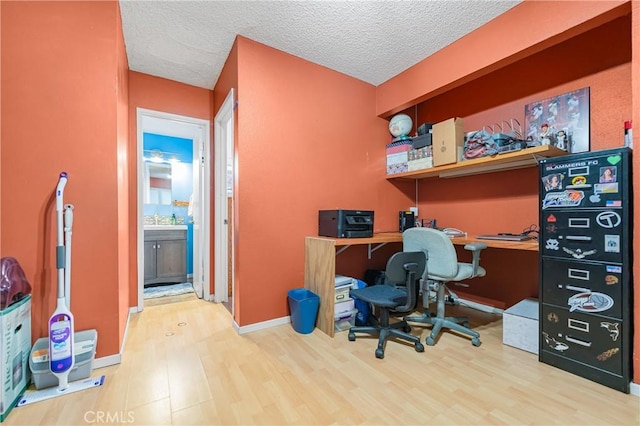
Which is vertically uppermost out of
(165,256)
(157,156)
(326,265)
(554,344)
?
(157,156)

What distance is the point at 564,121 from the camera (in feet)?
7.47

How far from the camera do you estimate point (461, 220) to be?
3064 mm

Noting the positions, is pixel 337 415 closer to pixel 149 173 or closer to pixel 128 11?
pixel 128 11

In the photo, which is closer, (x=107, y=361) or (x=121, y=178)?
(x=107, y=361)

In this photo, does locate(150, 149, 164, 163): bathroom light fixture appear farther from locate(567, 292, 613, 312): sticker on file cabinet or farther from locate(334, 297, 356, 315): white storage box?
locate(567, 292, 613, 312): sticker on file cabinet

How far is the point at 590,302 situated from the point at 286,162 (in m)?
2.42

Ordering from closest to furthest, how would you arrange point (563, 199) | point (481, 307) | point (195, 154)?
point (563, 199) → point (481, 307) → point (195, 154)

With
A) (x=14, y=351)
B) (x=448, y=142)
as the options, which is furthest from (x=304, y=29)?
(x=14, y=351)

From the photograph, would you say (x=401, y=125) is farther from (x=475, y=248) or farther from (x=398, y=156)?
(x=475, y=248)

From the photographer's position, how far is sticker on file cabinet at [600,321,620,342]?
1558 mm

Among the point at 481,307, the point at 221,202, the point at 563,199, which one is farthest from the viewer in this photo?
the point at 221,202

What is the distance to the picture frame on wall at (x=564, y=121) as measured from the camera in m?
2.18

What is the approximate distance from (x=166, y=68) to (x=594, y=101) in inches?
153

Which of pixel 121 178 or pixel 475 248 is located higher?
pixel 121 178
